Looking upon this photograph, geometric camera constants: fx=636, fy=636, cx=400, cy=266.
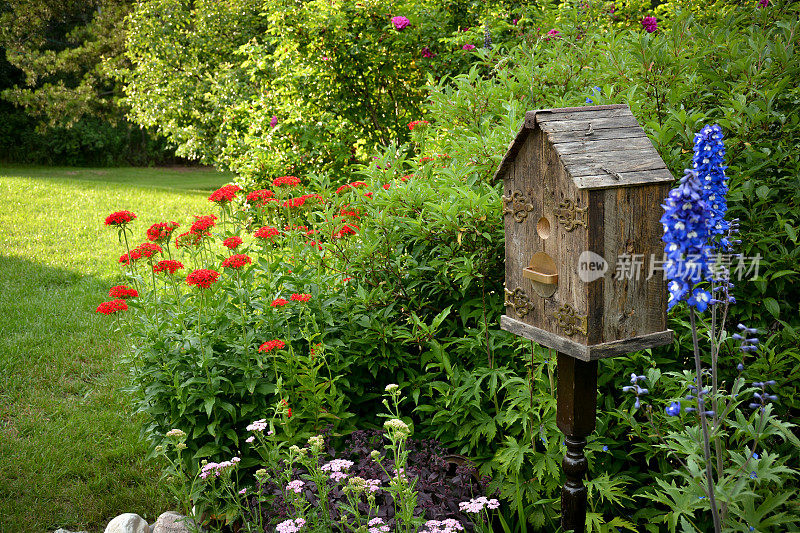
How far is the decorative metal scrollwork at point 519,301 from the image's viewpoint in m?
2.40

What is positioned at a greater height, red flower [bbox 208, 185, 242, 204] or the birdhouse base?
red flower [bbox 208, 185, 242, 204]

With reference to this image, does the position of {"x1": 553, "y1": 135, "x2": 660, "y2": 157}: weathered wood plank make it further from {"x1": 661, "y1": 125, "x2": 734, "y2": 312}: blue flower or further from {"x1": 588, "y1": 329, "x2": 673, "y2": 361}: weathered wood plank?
{"x1": 588, "y1": 329, "x2": 673, "y2": 361}: weathered wood plank

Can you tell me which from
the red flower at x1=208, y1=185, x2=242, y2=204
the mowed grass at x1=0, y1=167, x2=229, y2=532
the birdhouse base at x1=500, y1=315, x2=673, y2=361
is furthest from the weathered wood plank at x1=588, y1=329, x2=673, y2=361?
the mowed grass at x1=0, y1=167, x2=229, y2=532

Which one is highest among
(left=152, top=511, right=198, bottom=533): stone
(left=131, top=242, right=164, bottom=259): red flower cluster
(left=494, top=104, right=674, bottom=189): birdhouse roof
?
(left=494, top=104, right=674, bottom=189): birdhouse roof

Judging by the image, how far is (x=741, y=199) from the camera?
263 cm

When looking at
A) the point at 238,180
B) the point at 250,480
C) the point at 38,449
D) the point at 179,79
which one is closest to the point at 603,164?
the point at 250,480

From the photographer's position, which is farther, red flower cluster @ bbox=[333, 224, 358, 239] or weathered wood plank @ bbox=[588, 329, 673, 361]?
red flower cluster @ bbox=[333, 224, 358, 239]

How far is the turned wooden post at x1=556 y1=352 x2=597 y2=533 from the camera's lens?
2295 mm

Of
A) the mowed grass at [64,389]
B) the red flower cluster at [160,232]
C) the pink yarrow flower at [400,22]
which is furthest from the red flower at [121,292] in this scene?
the pink yarrow flower at [400,22]

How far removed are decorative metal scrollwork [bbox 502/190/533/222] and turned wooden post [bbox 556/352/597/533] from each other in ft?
1.77

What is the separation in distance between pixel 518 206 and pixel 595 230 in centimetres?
40

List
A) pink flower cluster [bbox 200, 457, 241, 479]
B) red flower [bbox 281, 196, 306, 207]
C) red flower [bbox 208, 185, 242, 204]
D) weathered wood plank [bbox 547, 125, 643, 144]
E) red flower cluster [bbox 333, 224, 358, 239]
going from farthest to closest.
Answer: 1. red flower [bbox 281, 196, 306, 207]
2. red flower [bbox 208, 185, 242, 204]
3. red flower cluster [bbox 333, 224, 358, 239]
4. pink flower cluster [bbox 200, 457, 241, 479]
5. weathered wood plank [bbox 547, 125, 643, 144]

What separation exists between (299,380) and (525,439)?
3.48 ft

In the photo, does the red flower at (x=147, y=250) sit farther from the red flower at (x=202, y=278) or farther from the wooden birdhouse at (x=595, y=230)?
the wooden birdhouse at (x=595, y=230)
